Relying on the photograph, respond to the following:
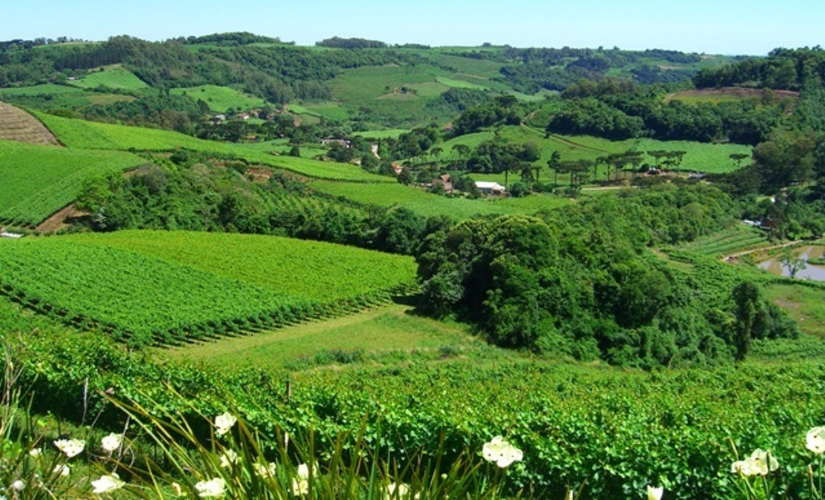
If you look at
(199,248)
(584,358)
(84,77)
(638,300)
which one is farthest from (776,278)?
(84,77)

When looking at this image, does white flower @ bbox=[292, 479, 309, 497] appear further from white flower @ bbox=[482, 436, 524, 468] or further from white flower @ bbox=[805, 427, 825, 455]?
white flower @ bbox=[805, 427, 825, 455]

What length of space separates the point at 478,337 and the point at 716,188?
146 ft

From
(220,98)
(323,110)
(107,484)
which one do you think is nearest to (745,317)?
(107,484)

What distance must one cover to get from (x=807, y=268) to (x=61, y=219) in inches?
2047

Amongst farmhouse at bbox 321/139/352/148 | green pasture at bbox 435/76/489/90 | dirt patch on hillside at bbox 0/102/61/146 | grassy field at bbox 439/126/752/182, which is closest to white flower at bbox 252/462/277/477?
dirt patch on hillside at bbox 0/102/61/146

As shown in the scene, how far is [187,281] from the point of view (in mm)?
34406

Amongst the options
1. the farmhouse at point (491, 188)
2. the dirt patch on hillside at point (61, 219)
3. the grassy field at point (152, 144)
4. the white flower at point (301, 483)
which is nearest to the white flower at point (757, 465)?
the white flower at point (301, 483)

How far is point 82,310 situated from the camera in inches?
1126

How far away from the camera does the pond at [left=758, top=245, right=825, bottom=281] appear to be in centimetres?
5187

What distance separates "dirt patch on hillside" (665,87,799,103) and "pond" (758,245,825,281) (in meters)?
46.1

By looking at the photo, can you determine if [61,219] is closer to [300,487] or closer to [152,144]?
[152,144]

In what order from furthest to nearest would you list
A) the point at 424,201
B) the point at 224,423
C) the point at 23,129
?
the point at 23,129 → the point at 424,201 → the point at 224,423

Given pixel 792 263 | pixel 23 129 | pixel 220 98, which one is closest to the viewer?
pixel 792 263

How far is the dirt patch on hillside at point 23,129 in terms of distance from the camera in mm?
68213
